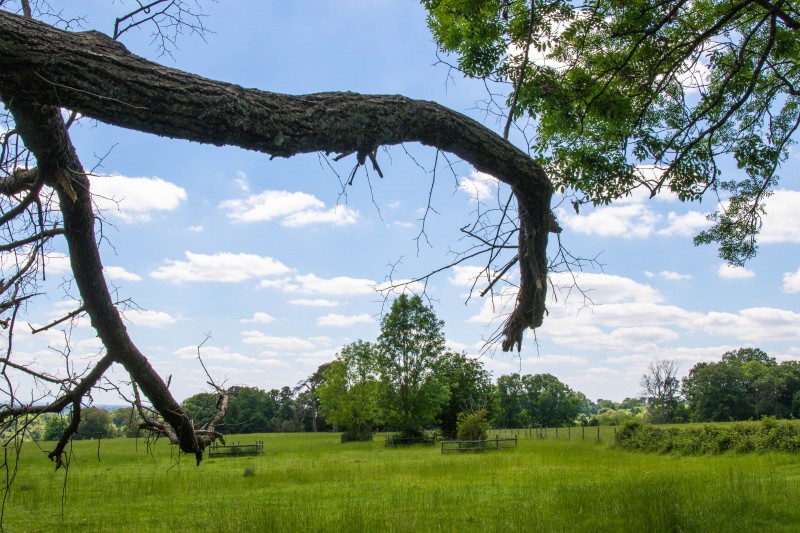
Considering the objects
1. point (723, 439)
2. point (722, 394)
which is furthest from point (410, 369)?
point (722, 394)

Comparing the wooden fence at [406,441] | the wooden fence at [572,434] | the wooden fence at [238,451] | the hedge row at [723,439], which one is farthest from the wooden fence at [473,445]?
Answer: the wooden fence at [238,451]

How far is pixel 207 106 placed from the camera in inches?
92.3

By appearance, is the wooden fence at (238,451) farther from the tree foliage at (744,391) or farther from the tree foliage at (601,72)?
the tree foliage at (744,391)

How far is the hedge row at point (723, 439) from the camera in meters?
16.8

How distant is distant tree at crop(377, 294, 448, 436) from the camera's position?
4000 centimetres

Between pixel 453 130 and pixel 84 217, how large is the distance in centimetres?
215

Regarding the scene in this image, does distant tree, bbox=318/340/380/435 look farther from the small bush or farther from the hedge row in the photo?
the hedge row

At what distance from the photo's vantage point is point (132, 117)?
2201 mm

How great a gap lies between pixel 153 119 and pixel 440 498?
1123cm

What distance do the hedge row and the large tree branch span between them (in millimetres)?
18133

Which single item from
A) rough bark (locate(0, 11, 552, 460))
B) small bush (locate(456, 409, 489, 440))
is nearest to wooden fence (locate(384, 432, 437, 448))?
small bush (locate(456, 409, 489, 440))

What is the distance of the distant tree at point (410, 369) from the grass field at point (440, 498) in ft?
65.9

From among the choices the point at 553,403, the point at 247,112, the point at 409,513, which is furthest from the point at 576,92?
the point at 553,403

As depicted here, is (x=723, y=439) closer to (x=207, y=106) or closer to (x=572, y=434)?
(x=207, y=106)
